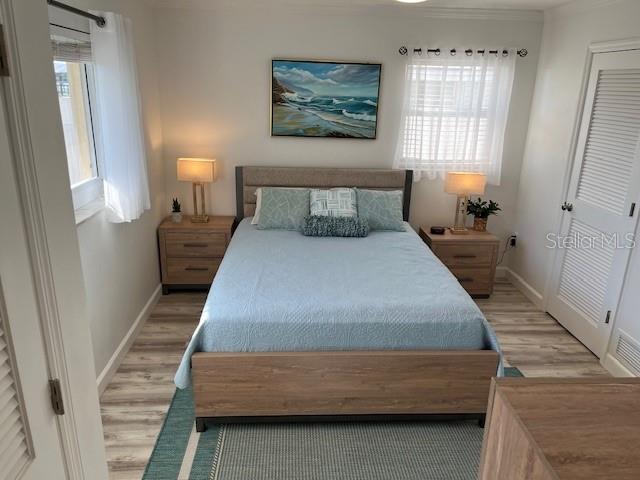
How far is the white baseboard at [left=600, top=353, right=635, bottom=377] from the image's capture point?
2.99 m

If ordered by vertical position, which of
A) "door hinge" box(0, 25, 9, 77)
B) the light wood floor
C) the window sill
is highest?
"door hinge" box(0, 25, 9, 77)

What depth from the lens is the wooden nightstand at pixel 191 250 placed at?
3.92 m

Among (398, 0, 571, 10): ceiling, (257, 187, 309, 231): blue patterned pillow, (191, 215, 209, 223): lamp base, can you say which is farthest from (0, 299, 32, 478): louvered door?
(398, 0, 571, 10): ceiling

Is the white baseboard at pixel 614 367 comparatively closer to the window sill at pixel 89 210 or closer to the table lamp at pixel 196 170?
the table lamp at pixel 196 170

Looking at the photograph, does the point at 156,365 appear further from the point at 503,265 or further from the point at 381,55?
the point at 503,265

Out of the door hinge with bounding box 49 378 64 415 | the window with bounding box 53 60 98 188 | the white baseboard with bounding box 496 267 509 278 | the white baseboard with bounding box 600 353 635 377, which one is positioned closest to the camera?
the door hinge with bounding box 49 378 64 415

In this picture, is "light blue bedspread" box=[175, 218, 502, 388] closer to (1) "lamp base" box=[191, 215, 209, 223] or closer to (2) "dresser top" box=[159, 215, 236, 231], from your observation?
(2) "dresser top" box=[159, 215, 236, 231]

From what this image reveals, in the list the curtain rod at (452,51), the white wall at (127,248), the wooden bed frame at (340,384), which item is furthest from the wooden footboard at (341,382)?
the curtain rod at (452,51)

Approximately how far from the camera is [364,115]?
13.5 feet

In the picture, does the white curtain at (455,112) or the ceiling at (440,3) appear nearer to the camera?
the ceiling at (440,3)

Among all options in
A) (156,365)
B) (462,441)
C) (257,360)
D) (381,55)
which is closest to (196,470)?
(257,360)

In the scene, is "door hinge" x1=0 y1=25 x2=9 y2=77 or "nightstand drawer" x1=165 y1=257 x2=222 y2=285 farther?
"nightstand drawer" x1=165 y1=257 x2=222 y2=285

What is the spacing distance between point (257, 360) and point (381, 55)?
2.87 metres

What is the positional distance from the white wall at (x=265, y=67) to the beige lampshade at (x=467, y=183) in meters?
0.61
